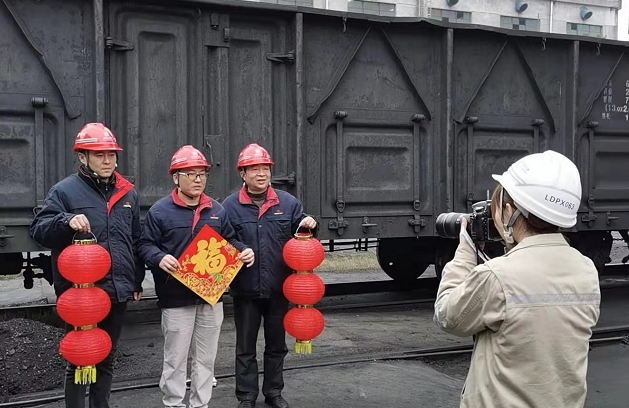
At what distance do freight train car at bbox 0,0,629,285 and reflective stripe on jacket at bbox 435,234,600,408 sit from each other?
190 inches

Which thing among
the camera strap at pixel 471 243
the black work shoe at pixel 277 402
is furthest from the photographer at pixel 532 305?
the black work shoe at pixel 277 402

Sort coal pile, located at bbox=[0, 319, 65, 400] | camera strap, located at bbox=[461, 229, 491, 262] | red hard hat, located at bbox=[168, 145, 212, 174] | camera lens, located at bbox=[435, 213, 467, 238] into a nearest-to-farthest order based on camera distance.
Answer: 1. camera strap, located at bbox=[461, 229, 491, 262]
2. camera lens, located at bbox=[435, 213, 467, 238]
3. red hard hat, located at bbox=[168, 145, 212, 174]
4. coal pile, located at bbox=[0, 319, 65, 400]

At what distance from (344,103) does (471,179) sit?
1963mm

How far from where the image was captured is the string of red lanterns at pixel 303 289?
177 inches

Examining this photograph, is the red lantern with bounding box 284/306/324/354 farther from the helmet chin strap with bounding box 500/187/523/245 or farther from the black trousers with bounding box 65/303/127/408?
the helmet chin strap with bounding box 500/187/523/245

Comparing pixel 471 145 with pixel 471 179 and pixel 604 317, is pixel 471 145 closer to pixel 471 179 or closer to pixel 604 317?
pixel 471 179

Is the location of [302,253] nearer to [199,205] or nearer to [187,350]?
[199,205]

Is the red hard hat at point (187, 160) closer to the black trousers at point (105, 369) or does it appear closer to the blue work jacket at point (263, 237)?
the blue work jacket at point (263, 237)

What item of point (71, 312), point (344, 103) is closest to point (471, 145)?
point (344, 103)

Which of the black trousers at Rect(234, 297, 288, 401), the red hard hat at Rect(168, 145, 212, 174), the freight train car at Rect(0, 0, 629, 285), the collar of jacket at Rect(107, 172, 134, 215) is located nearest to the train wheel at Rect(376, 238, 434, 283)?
the freight train car at Rect(0, 0, 629, 285)

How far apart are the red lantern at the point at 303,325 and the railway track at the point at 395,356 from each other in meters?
1.34

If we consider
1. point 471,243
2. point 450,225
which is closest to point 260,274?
point 450,225

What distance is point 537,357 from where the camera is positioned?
6.67 ft

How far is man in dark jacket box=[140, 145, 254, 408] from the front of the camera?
4.27 metres
